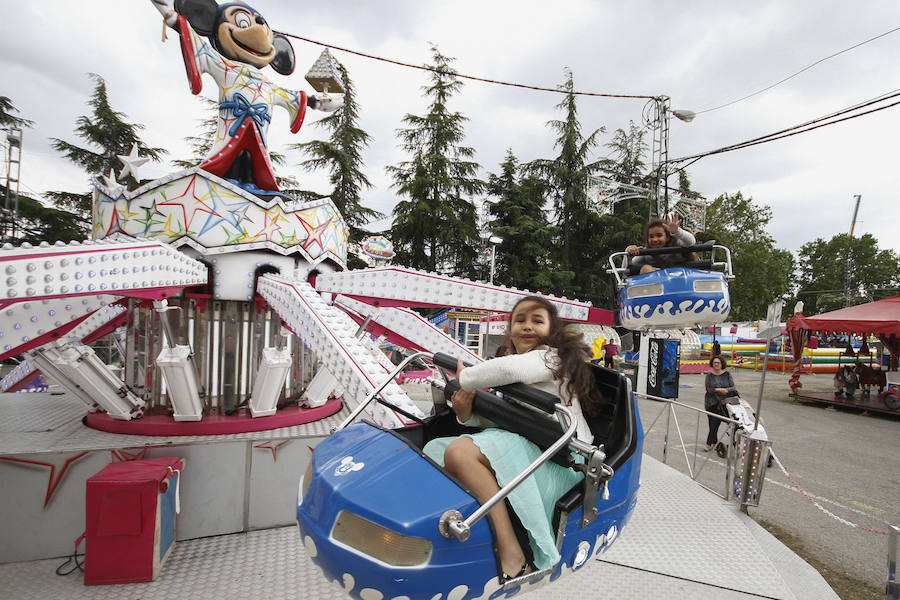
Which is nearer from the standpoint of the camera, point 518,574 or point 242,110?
point 518,574

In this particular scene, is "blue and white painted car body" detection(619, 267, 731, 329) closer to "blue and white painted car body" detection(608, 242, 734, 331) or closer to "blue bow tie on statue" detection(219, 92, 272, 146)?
"blue and white painted car body" detection(608, 242, 734, 331)

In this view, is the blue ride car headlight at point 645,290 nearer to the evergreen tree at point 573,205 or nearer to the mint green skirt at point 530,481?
the mint green skirt at point 530,481

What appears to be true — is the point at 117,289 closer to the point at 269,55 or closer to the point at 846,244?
the point at 269,55

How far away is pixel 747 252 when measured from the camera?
29.3 metres

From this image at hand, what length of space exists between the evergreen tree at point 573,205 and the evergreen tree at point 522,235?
2.31 feet

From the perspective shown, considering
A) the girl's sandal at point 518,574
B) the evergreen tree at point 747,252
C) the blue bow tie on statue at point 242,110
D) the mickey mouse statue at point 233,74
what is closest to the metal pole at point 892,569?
the girl's sandal at point 518,574

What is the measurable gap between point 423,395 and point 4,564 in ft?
21.2

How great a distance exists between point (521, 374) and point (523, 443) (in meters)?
0.23

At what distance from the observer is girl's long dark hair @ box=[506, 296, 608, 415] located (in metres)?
1.62

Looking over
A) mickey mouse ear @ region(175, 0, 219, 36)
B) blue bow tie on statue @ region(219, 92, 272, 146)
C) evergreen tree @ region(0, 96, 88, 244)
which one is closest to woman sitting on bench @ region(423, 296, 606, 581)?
blue bow tie on statue @ region(219, 92, 272, 146)

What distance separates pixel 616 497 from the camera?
160cm

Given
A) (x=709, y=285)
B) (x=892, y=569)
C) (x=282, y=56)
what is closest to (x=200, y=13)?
(x=282, y=56)

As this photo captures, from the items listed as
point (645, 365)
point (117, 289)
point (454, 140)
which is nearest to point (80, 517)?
point (117, 289)

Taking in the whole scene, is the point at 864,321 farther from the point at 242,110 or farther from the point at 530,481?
the point at 242,110
